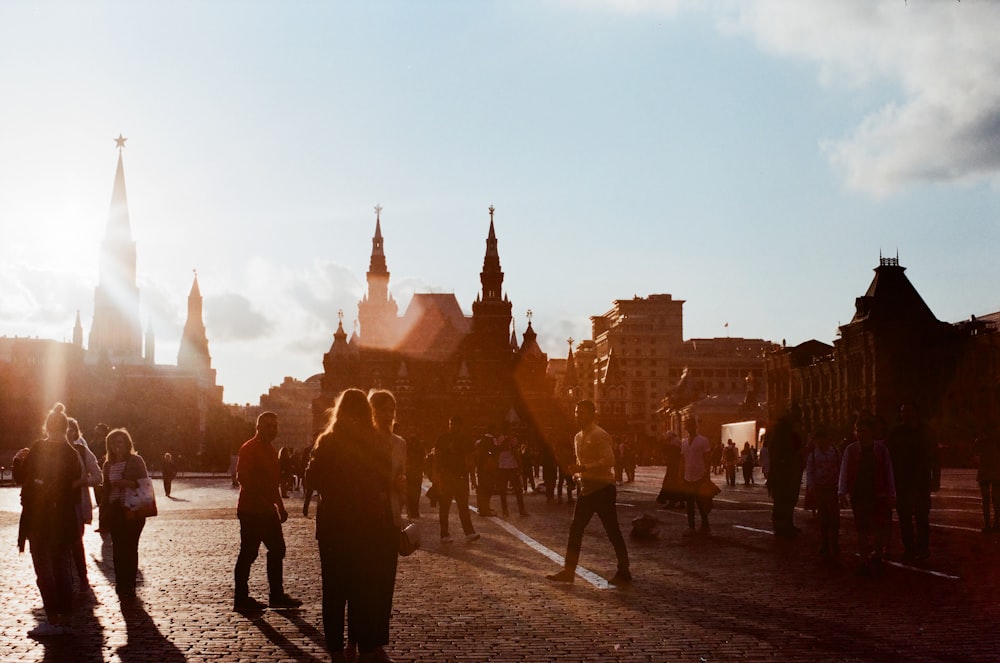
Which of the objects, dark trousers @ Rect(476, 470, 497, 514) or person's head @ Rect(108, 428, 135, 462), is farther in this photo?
A: dark trousers @ Rect(476, 470, 497, 514)

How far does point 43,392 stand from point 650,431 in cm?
7940

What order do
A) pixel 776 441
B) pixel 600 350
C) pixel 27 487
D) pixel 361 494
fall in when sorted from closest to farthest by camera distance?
pixel 361 494, pixel 27 487, pixel 776 441, pixel 600 350

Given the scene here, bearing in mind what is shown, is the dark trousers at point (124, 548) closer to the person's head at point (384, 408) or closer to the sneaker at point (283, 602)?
the sneaker at point (283, 602)

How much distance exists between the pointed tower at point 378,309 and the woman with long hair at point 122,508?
4394 inches

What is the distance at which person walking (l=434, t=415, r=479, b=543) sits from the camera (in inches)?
755

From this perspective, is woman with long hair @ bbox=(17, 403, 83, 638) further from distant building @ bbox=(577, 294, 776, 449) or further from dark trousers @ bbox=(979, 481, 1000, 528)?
distant building @ bbox=(577, 294, 776, 449)

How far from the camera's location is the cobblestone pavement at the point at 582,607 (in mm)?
8703

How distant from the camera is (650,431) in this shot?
17025 cm

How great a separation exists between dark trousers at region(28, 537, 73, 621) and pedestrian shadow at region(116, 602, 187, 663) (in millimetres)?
543

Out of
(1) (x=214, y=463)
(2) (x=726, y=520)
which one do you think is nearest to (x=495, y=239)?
(1) (x=214, y=463)

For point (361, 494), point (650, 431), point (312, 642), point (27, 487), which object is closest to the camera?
point (361, 494)

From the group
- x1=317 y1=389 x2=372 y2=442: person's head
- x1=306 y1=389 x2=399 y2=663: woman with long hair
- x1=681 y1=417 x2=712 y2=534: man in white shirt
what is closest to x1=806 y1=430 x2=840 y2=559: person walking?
x1=681 y1=417 x2=712 y2=534: man in white shirt

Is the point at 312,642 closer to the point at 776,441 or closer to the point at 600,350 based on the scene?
the point at 776,441

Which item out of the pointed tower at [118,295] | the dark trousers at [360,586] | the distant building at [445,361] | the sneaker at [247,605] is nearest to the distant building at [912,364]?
the distant building at [445,361]
